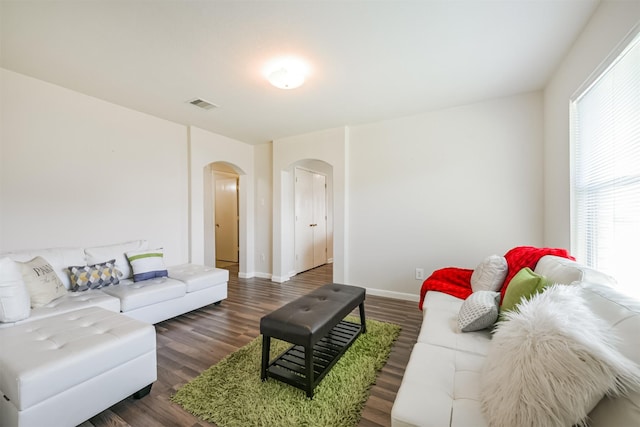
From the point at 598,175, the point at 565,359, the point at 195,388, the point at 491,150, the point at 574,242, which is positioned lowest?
the point at 195,388

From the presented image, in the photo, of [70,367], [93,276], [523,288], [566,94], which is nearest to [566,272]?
[523,288]

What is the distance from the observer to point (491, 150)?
3.03m

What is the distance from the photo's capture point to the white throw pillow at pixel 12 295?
1.73 m

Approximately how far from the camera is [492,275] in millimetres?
2053

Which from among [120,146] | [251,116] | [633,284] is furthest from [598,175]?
[120,146]

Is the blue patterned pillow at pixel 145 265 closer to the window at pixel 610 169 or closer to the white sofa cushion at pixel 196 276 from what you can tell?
the white sofa cushion at pixel 196 276

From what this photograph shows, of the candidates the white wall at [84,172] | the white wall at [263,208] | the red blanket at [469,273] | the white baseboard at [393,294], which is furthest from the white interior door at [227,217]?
the red blanket at [469,273]

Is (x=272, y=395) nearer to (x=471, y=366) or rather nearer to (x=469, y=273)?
(x=471, y=366)

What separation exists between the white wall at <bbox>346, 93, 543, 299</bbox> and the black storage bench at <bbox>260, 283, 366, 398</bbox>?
4.75 ft

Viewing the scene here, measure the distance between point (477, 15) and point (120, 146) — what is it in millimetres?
3852

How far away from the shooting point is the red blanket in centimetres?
188

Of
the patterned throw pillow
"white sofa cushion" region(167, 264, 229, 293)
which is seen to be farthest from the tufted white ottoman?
"white sofa cushion" region(167, 264, 229, 293)

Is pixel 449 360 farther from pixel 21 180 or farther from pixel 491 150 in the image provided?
pixel 21 180

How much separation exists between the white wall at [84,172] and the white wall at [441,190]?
8.80ft
